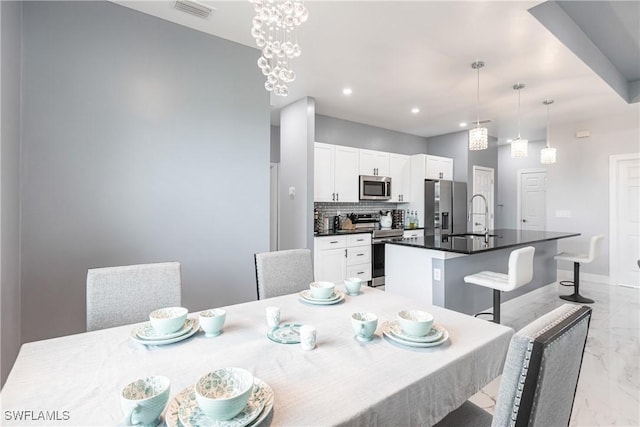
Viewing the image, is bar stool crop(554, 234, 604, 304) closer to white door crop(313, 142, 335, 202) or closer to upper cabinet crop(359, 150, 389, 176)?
upper cabinet crop(359, 150, 389, 176)

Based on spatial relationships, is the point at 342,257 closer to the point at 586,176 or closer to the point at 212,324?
the point at 212,324

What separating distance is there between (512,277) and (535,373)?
2.27 m

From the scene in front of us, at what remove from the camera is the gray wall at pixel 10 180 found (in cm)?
168

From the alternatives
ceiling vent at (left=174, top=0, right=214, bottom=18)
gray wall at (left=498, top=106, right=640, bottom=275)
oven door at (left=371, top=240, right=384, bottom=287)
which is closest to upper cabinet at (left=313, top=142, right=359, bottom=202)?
oven door at (left=371, top=240, right=384, bottom=287)

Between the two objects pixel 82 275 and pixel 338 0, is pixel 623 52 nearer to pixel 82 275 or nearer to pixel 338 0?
pixel 338 0

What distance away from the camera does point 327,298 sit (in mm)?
1649

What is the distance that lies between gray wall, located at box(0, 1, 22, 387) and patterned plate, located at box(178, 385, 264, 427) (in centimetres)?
168

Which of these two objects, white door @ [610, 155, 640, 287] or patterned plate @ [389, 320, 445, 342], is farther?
white door @ [610, 155, 640, 287]

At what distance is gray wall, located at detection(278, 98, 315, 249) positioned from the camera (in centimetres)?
420

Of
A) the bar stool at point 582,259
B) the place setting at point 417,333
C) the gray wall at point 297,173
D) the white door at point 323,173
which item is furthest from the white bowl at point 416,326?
the bar stool at point 582,259

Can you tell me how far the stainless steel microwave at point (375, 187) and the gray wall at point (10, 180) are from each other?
4.03 meters

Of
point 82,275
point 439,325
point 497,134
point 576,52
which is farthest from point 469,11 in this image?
point 497,134

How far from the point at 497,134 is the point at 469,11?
4.62 metres
